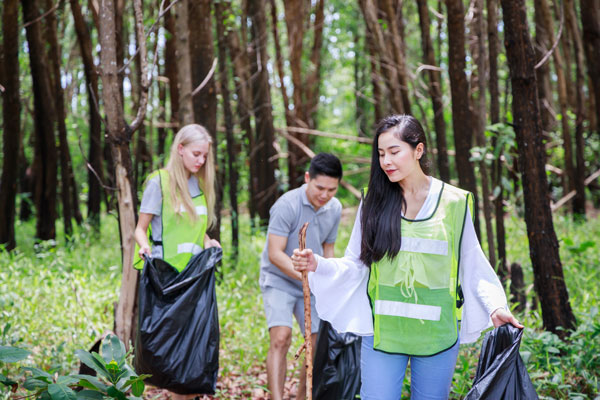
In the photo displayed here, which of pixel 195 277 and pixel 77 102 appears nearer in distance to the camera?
pixel 195 277

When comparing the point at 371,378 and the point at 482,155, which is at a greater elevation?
the point at 482,155

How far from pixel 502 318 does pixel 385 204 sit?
70 cm

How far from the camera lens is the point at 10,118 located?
323 inches

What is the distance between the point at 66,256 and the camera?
26.0ft

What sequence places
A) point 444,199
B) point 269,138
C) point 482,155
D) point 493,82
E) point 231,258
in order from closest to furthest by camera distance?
point 444,199 → point 482,155 → point 493,82 → point 231,258 → point 269,138

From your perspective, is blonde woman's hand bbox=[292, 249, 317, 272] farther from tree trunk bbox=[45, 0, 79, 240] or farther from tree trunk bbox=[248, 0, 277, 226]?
tree trunk bbox=[45, 0, 79, 240]

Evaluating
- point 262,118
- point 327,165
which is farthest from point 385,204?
point 262,118

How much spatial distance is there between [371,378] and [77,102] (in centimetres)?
1762

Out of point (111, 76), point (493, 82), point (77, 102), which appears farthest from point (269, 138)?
point (77, 102)

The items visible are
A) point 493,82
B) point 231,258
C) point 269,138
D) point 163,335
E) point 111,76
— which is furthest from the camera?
point 269,138

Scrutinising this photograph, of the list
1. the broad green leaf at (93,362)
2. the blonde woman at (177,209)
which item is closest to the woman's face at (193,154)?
the blonde woman at (177,209)

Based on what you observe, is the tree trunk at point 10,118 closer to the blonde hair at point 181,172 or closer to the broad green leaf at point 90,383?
the blonde hair at point 181,172

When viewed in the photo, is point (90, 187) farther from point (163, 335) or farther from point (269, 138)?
point (163, 335)

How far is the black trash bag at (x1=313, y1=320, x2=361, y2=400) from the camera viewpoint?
3.70m
